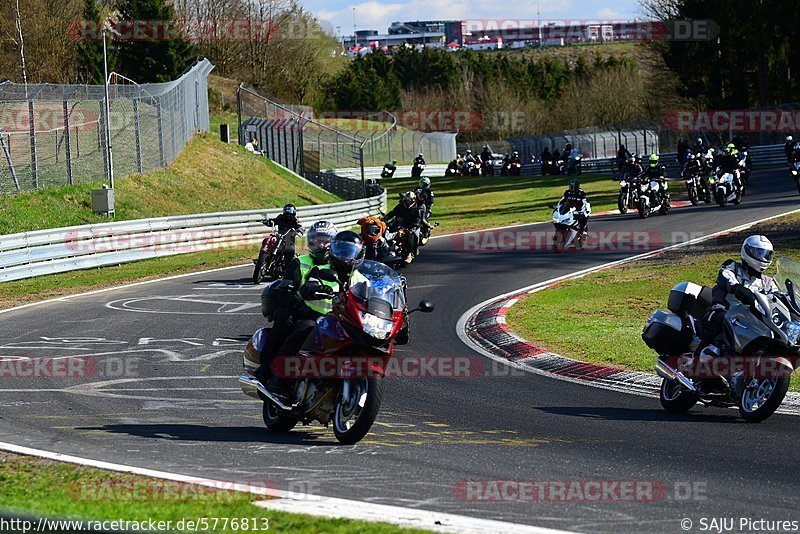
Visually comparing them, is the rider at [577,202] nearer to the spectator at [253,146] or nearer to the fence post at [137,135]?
the fence post at [137,135]

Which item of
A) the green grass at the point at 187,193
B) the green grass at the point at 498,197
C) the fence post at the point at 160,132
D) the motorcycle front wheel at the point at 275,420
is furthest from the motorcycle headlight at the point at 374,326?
the fence post at the point at 160,132

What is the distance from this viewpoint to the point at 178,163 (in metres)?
37.8

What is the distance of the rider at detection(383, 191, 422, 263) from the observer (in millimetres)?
22625

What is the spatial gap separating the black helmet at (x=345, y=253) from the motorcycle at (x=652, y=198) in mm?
23350

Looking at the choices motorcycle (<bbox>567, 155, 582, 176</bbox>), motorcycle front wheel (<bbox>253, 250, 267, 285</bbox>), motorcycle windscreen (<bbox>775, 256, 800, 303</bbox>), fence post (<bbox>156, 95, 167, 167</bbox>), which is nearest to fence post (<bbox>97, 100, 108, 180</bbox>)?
fence post (<bbox>156, 95, 167, 167</bbox>)

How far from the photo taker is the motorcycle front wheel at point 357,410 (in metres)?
8.05

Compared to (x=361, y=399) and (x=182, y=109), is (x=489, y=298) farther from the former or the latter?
(x=182, y=109)

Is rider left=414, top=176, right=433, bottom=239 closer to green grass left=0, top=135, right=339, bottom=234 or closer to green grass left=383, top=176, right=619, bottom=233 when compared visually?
green grass left=383, top=176, right=619, bottom=233

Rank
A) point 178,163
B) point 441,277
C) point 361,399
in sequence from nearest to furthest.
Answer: point 361,399, point 441,277, point 178,163

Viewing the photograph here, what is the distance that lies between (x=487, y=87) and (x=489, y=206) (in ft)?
248

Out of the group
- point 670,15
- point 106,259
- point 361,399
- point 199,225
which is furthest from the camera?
point 670,15

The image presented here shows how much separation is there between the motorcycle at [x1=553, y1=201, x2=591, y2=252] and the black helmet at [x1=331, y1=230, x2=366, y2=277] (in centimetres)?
1752

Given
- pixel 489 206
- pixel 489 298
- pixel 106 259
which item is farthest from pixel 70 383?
pixel 489 206

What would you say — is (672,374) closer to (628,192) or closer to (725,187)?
(628,192)
